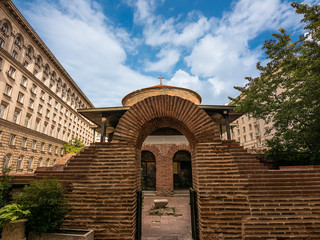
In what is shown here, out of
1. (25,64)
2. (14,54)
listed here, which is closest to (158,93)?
(14,54)

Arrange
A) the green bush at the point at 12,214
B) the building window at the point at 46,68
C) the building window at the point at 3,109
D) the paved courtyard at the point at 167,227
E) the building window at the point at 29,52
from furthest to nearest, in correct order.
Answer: the building window at the point at 46,68, the building window at the point at 29,52, the building window at the point at 3,109, the paved courtyard at the point at 167,227, the green bush at the point at 12,214

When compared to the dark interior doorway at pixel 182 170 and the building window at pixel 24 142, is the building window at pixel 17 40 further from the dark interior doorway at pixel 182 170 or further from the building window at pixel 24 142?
the dark interior doorway at pixel 182 170

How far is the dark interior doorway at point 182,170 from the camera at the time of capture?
12.0 m

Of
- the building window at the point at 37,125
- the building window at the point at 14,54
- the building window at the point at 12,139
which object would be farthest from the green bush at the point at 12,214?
the building window at the point at 37,125

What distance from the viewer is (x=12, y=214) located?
2951 millimetres

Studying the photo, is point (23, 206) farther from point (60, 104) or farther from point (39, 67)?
point (60, 104)

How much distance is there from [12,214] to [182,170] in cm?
1034

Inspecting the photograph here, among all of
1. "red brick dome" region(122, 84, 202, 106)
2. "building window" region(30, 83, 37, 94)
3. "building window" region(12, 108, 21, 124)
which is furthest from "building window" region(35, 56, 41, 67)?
"red brick dome" region(122, 84, 202, 106)

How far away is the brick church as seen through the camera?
11.2ft

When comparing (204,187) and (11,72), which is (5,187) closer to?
(204,187)

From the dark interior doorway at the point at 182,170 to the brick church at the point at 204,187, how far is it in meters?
7.84

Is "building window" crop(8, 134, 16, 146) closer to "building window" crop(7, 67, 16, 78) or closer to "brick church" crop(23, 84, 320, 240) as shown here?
"building window" crop(7, 67, 16, 78)

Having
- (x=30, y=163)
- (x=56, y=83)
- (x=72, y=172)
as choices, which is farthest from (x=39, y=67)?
(x=72, y=172)

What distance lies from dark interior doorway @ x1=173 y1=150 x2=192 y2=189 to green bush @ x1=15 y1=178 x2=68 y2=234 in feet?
30.3
